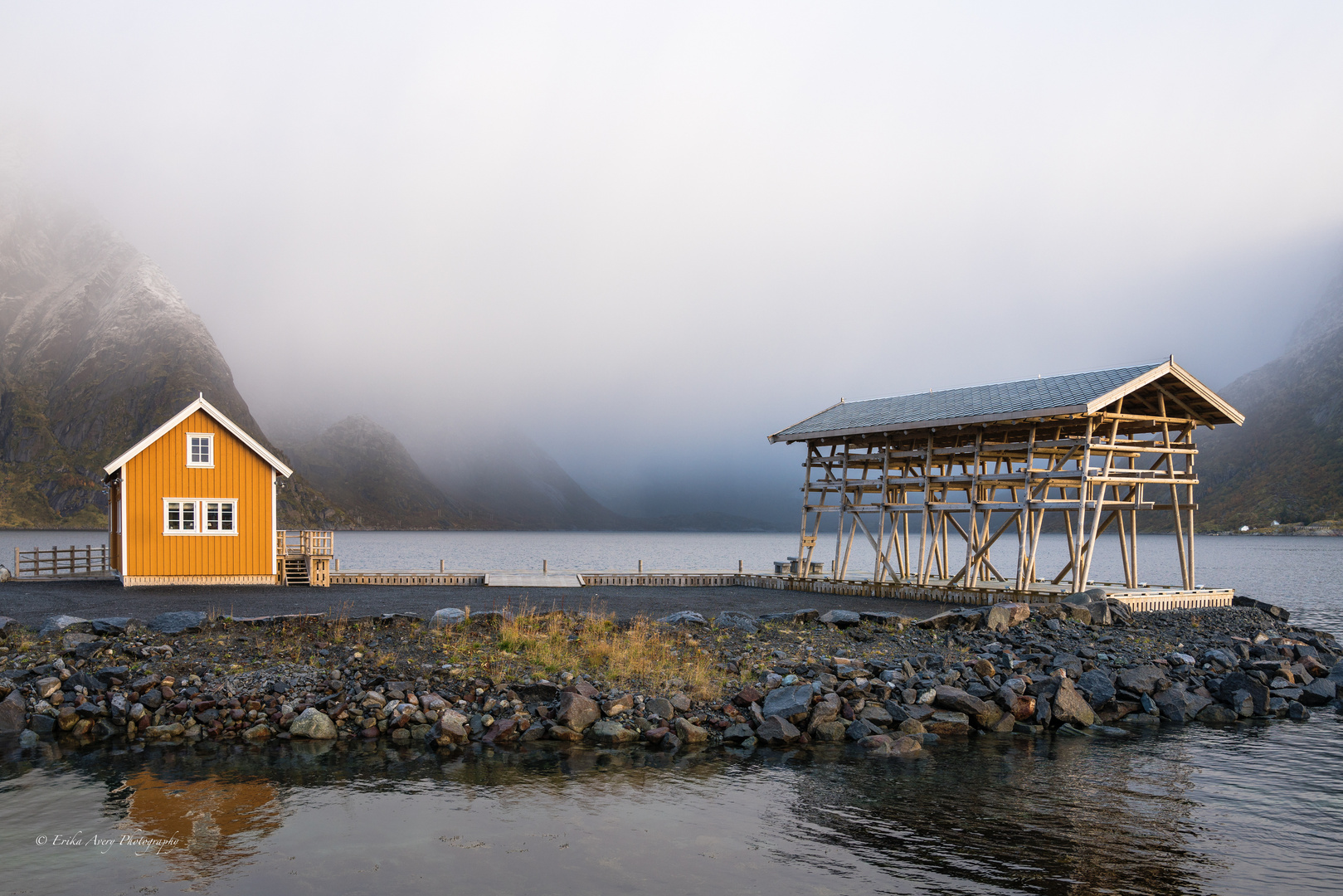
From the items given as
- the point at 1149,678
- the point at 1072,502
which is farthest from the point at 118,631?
the point at 1072,502

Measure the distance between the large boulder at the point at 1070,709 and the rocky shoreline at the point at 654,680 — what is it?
4cm

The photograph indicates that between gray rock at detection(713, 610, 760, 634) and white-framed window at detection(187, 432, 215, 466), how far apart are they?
23.7 metres

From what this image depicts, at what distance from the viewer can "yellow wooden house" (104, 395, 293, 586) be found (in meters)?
36.8

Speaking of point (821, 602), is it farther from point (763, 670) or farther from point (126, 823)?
point (126, 823)

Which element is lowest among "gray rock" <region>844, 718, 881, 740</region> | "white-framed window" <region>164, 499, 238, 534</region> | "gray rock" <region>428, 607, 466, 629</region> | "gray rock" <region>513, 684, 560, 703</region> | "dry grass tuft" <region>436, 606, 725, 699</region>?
"gray rock" <region>844, 718, 881, 740</region>

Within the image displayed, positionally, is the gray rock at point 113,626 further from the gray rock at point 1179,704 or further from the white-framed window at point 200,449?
the gray rock at point 1179,704

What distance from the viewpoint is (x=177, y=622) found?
23.7 m

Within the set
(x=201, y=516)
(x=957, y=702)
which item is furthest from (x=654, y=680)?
(x=201, y=516)

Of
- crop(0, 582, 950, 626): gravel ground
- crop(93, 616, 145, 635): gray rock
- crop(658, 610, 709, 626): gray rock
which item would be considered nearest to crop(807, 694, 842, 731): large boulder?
crop(658, 610, 709, 626): gray rock

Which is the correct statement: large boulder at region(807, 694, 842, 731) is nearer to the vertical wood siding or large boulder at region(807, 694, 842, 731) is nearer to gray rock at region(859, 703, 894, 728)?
gray rock at region(859, 703, 894, 728)

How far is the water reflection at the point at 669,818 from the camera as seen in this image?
1151 centimetres

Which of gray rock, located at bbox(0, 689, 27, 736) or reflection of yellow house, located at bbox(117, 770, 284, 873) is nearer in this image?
reflection of yellow house, located at bbox(117, 770, 284, 873)

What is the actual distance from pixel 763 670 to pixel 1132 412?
1950 centimetres

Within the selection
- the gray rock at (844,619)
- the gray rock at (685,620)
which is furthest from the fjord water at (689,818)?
the gray rock at (685,620)
